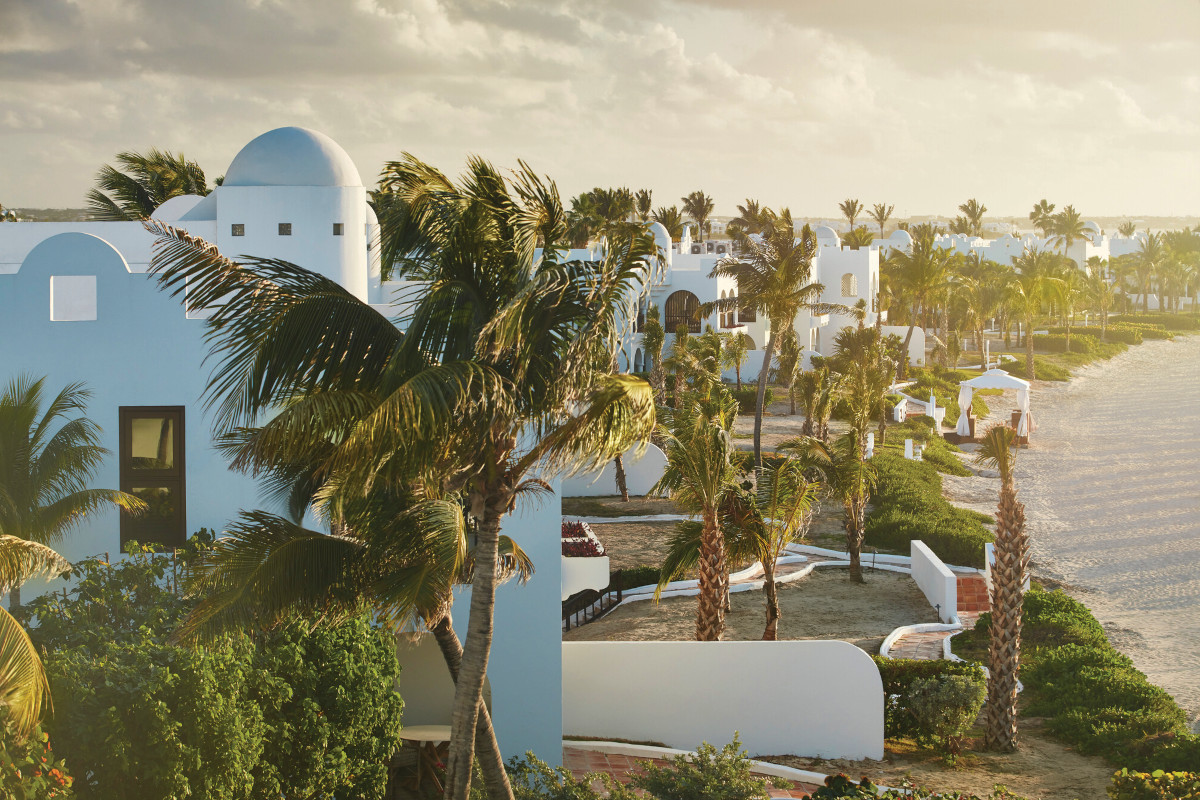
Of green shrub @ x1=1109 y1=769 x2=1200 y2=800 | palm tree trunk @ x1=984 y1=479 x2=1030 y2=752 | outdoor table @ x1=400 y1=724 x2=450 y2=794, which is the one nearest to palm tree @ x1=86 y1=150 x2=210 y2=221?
outdoor table @ x1=400 y1=724 x2=450 y2=794

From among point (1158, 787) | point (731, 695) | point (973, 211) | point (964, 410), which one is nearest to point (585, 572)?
point (731, 695)

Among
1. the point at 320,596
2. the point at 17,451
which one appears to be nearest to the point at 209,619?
the point at 320,596

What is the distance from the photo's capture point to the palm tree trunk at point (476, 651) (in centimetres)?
843

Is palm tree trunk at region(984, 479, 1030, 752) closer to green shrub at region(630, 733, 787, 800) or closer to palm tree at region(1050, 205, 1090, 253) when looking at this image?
green shrub at region(630, 733, 787, 800)

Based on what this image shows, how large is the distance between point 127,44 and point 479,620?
18.7 meters

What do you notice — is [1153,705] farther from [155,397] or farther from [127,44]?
[127,44]

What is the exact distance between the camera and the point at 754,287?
33062 mm

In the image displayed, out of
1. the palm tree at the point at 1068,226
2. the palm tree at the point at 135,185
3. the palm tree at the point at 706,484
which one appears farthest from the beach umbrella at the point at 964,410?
the palm tree at the point at 1068,226

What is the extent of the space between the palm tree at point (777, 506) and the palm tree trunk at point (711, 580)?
92 centimetres

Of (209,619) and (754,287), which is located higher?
(754,287)

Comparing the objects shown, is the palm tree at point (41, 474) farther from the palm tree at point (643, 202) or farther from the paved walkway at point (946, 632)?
the palm tree at point (643, 202)

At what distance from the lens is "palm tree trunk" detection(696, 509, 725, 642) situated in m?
16.6

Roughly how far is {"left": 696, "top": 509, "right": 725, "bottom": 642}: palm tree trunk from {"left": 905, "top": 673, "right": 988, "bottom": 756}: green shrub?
121 inches

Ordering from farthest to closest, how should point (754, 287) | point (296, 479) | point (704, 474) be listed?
point (754, 287), point (704, 474), point (296, 479)
